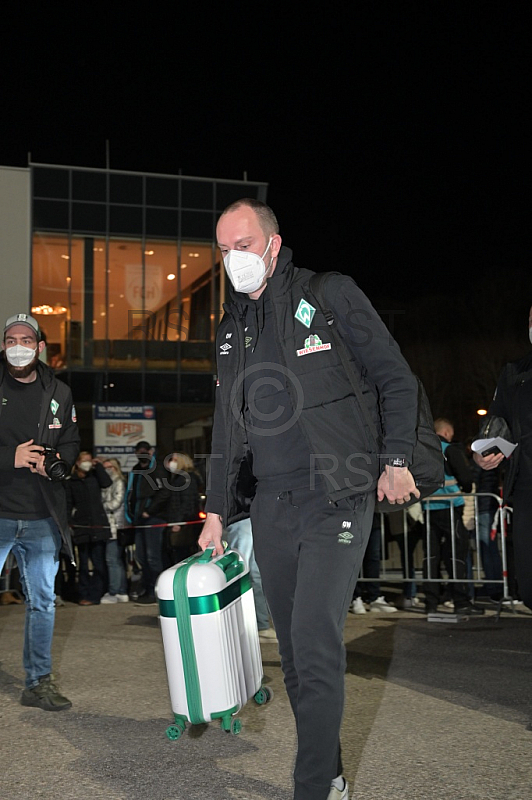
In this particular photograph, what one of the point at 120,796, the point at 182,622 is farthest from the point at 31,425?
the point at 120,796

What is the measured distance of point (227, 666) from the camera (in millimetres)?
4336

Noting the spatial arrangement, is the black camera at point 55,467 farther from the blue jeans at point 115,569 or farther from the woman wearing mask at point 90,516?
the blue jeans at point 115,569

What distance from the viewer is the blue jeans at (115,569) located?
12164 millimetres

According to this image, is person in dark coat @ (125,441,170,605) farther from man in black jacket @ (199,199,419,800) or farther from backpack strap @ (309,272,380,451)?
backpack strap @ (309,272,380,451)

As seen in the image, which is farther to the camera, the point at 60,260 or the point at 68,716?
the point at 60,260

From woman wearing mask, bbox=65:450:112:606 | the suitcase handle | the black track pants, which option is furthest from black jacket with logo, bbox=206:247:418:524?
woman wearing mask, bbox=65:450:112:606

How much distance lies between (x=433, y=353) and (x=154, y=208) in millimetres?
18363

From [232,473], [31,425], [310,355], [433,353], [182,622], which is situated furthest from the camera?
[433,353]

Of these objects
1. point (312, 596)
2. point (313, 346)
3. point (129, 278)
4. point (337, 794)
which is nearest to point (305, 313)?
point (313, 346)

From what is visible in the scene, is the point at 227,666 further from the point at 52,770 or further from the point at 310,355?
the point at 310,355

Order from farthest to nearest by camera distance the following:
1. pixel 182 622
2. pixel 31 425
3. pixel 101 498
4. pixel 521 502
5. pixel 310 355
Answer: pixel 101 498 < pixel 31 425 < pixel 521 502 < pixel 182 622 < pixel 310 355

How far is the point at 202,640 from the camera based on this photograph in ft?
14.0

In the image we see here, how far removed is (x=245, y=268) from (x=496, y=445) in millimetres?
2319

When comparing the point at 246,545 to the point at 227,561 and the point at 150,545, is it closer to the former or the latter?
the point at 227,561
